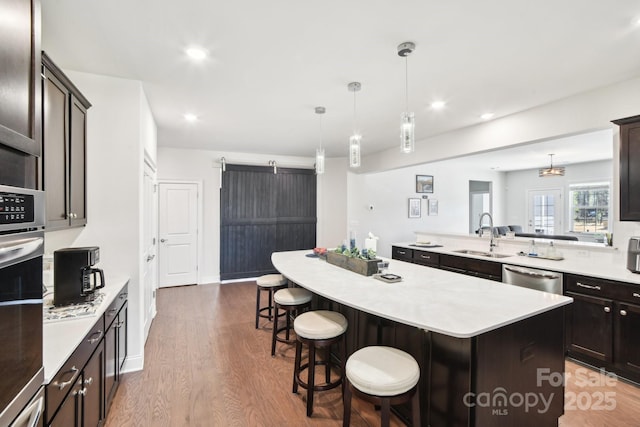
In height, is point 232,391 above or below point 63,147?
below

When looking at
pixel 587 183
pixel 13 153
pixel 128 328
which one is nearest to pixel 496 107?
pixel 13 153

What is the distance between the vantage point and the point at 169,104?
343 centimetres

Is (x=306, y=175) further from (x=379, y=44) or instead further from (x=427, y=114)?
(x=379, y=44)

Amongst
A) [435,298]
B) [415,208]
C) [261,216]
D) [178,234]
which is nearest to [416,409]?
[435,298]

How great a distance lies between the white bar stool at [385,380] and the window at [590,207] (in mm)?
8523

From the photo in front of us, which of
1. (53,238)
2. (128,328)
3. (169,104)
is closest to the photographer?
(53,238)

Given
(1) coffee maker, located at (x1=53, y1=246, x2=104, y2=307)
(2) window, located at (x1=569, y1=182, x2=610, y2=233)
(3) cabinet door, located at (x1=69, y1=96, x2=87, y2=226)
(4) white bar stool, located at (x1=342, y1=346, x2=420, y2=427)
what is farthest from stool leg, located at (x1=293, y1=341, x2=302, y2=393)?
(2) window, located at (x1=569, y1=182, x2=610, y2=233)

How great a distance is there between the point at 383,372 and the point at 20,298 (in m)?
1.48

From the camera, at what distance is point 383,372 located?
1.55 m

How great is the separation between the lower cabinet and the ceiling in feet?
6.14

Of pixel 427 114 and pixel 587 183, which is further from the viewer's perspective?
pixel 587 183

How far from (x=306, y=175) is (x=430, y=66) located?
4355 millimetres

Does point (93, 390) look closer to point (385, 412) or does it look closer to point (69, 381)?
point (69, 381)

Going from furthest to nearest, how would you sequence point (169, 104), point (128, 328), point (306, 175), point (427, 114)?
point (306, 175)
point (427, 114)
point (169, 104)
point (128, 328)
